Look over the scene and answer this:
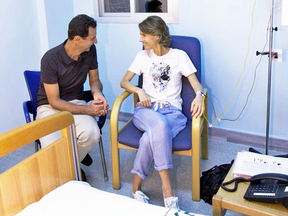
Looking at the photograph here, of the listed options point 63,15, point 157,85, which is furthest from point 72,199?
point 63,15

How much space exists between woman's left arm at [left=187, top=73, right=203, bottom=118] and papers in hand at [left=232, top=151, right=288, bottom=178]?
405 millimetres

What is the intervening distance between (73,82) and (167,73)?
0.63m

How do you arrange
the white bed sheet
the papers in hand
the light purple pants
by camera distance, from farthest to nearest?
the light purple pants < the papers in hand < the white bed sheet

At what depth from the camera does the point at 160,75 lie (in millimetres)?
2406

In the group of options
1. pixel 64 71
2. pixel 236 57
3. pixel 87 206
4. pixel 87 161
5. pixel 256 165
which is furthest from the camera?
pixel 236 57

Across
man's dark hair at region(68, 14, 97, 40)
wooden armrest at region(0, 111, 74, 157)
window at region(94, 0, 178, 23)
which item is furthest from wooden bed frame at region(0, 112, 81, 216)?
window at region(94, 0, 178, 23)

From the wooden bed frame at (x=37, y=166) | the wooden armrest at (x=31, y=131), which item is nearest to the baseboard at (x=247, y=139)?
the wooden bed frame at (x=37, y=166)

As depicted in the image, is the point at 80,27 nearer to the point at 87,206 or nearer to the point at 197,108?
the point at 197,108

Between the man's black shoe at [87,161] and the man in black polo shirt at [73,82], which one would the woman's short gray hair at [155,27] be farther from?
the man's black shoe at [87,161]

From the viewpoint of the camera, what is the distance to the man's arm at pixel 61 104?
2297 millimetres

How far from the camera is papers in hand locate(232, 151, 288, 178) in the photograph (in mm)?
1713

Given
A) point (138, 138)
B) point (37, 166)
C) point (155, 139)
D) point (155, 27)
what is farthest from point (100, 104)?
point (37, 166)

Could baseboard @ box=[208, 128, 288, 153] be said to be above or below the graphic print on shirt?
below

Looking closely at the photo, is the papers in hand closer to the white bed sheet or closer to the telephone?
the telephone
